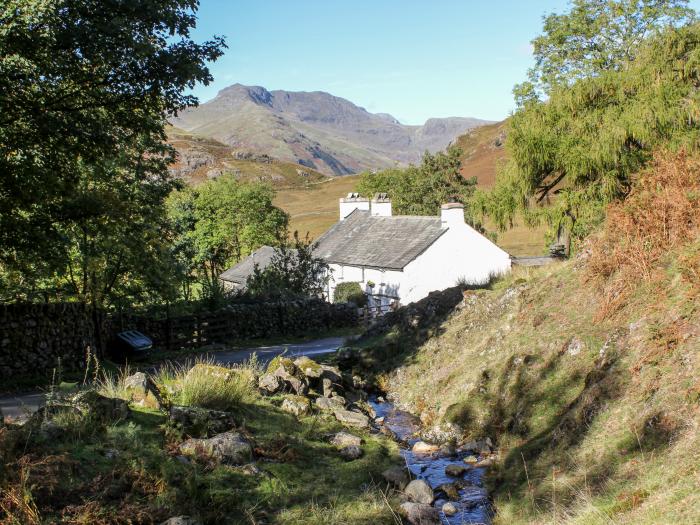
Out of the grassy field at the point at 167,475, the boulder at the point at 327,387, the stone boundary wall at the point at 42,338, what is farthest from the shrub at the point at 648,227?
the stone boundary wall at the point at 42,338

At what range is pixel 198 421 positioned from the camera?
1086cm

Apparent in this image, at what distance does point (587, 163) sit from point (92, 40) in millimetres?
20358

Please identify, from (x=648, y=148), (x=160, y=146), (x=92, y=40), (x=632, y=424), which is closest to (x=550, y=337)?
(x=632, y=424)

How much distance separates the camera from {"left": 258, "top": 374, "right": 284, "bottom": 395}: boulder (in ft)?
51.0

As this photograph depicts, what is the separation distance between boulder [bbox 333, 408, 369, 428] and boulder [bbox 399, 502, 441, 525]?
16.3 feet

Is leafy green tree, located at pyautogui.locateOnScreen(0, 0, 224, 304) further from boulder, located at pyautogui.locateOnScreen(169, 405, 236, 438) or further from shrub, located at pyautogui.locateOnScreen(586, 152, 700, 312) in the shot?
shrub, located at pyautogui.locateOnScreen(586, 152, 700, 312)

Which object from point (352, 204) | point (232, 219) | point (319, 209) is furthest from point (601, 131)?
point (319, 209)

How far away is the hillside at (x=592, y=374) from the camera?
8.15 meters

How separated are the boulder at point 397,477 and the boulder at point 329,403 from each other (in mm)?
4343

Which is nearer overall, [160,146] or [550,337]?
[550,337]

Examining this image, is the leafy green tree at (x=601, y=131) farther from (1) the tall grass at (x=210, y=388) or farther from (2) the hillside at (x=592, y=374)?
(1) the tall grass at (x=210, y=388)

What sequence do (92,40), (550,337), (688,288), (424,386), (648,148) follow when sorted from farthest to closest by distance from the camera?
(648,148) < (424,386) < (550,337) < (92,40) < (688,288)

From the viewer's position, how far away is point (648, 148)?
86.5 feet

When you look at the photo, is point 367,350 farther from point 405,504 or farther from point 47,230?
point 405,504
